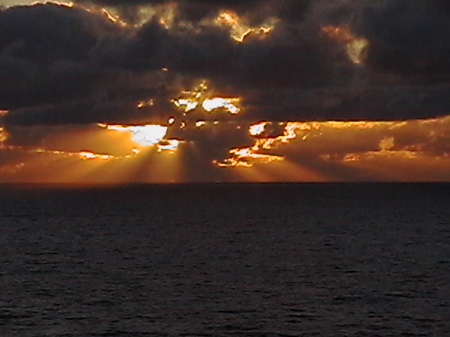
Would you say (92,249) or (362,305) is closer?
(362,305)

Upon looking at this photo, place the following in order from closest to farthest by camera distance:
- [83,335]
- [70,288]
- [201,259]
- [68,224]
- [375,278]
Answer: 1. [83,335]
2. [70,288]
3. [375,278]
4. [201,259]
5. [68,224]

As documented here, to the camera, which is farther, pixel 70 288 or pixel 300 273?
pixel 300 273

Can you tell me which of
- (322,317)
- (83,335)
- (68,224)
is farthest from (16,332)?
(68,224)

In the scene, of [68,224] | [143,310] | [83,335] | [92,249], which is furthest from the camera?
[68,224]

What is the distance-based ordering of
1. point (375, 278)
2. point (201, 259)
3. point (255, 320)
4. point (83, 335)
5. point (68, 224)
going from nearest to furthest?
point (83, 335), point (255, 320), point (375, 278), point (201, 259), point (68, 224)

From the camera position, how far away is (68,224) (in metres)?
180

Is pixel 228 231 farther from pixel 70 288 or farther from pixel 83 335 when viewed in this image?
pixel 83 335

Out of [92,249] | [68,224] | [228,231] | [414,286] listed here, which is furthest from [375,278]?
[68,224]

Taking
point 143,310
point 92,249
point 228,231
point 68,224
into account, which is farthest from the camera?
point 68,224

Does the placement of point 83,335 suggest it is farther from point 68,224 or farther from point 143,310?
point 68,224

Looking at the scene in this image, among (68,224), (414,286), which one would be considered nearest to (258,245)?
(414,286)

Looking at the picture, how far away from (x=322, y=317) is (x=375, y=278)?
24.5 meters

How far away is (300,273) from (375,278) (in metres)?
9.00

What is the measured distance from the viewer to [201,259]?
105688mm
